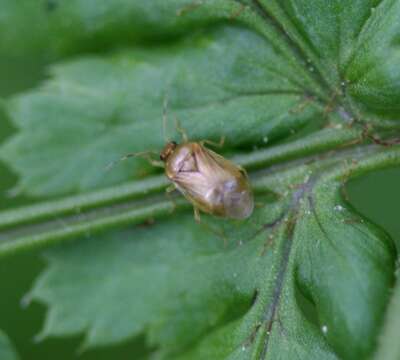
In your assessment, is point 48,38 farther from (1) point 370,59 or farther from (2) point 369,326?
(2) point 369,326

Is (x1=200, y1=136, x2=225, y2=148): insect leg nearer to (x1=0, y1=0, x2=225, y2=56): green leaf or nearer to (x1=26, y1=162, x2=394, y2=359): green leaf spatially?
(x1=26, y1=162, x2=394, y2=359): green leaf

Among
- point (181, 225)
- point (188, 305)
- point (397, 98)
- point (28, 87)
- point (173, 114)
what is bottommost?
point (188, 305)

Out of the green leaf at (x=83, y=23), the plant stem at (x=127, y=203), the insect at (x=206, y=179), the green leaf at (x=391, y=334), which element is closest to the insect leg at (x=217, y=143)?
the insect at (x=206, y=179)

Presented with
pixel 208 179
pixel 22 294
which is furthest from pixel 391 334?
pixel 22 294

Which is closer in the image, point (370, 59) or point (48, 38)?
point (370, 59)

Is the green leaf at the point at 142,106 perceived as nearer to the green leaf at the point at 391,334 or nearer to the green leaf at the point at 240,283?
the green leaf at the point at 240,283

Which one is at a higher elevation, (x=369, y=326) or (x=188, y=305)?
(x=369, y=326)

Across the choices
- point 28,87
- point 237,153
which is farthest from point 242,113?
point 28,87
